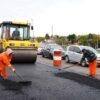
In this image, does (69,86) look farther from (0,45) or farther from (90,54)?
(0,45)

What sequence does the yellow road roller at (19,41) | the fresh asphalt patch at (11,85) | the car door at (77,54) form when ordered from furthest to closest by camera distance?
1. the car door at (77,54)
2. the yellow road roller at (19,41)
3. the fresh asphalt patch at (11,85)

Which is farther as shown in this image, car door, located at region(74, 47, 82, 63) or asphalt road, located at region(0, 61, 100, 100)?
car door, located at region(74, 47, 82, 63)

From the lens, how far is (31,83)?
14.0m

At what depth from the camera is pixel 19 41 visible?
78.5ft

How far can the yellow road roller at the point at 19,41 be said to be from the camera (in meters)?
23.3

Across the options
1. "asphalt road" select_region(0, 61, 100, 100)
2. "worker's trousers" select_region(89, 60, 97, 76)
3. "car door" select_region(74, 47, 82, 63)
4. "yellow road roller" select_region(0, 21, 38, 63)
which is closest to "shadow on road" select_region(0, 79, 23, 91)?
"asphalt road" select_region(0, 61, 100, 100)

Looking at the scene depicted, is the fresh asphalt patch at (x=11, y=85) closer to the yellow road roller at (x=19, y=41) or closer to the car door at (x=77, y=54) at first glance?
the yellow road roller at (x=19, y=41)

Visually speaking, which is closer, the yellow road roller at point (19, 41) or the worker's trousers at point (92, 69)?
the worker's trousers at point (92, 69)

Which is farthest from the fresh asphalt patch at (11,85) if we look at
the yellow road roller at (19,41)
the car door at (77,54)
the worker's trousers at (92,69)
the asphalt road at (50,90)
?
the car door at (77,54)

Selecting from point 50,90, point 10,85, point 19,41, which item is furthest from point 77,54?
point 50,90

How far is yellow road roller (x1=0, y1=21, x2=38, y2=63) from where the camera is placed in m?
23.3

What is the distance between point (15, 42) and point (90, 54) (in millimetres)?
6768

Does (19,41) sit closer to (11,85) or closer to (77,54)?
(77,54)

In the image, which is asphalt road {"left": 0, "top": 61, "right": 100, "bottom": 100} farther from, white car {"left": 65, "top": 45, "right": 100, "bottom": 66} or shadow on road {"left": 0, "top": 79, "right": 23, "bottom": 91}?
white car {"left": 65, "top": 45, "right": 100, "bottom": 66}
